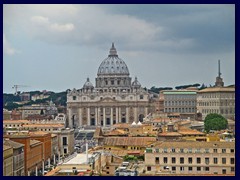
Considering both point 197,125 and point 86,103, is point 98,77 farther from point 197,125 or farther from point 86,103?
point 197,125

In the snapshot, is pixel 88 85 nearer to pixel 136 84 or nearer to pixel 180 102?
pixel 136 84

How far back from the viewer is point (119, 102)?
63719 millimetres

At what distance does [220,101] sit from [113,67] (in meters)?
20.8

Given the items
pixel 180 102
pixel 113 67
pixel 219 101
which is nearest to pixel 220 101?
pixel 219 101

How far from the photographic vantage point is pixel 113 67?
236 ft

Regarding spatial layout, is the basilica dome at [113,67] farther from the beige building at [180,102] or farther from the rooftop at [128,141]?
the rooftop at [128,141]

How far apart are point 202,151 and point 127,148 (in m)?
5.70

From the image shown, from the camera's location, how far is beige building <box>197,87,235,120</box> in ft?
171

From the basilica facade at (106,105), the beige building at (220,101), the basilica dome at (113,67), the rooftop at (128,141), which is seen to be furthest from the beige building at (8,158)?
the basilica dome at (113,67)

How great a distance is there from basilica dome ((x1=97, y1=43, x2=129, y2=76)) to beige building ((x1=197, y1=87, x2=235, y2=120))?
16.6 m

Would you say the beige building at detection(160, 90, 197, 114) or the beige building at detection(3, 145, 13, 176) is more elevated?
the beige building at detection(160, 90, 197, 114)

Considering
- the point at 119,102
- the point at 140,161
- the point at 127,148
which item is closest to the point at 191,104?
the point at 119,102

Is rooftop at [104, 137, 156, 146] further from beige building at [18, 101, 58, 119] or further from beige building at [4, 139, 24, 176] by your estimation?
beige building at [18, 101, 58, 119]

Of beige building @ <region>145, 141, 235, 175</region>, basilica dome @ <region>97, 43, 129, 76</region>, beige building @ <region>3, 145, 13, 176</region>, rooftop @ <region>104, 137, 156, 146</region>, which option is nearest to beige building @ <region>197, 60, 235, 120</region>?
basilica dome @ <region>97, 43, 129, 76</region>
